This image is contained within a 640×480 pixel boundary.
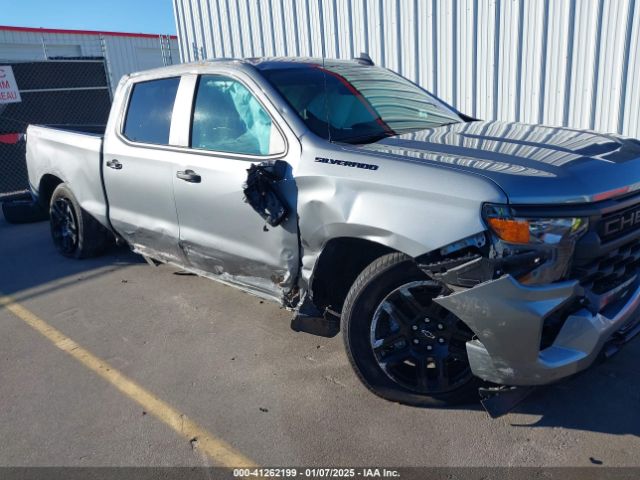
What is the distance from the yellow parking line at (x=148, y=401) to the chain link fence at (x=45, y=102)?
6.51 m

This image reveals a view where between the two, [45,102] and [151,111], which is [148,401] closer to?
[151,111]

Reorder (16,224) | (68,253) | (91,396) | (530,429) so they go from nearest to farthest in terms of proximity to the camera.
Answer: (530,429)
(91,396)
(68,253)
(16,224)

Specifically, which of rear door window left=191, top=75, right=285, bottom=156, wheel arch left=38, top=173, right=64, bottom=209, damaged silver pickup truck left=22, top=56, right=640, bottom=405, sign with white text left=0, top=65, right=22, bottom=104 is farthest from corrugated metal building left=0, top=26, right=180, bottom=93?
damaged silver pickup truck left=22, top=56, right=640, bottom=405

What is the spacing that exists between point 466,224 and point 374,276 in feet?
1.97

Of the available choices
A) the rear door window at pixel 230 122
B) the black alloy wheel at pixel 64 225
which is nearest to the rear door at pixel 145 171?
the rear door window at pixel 230 122

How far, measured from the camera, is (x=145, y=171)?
4371mm

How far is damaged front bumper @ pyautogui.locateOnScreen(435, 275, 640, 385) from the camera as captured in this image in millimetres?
2438

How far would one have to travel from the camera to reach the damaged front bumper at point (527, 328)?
2438 mm

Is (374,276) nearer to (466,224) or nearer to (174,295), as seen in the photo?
(466,224)

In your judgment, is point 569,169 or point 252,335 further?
point 252,335

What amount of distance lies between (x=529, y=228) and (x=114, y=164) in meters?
3.58

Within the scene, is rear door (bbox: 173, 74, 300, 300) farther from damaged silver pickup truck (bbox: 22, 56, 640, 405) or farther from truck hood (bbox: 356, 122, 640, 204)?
truck hood (bbox: 356, 122, 640, 204)

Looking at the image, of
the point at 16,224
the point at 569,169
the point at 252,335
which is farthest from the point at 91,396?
the point at 16,224

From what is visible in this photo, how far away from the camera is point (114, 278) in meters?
5.46
